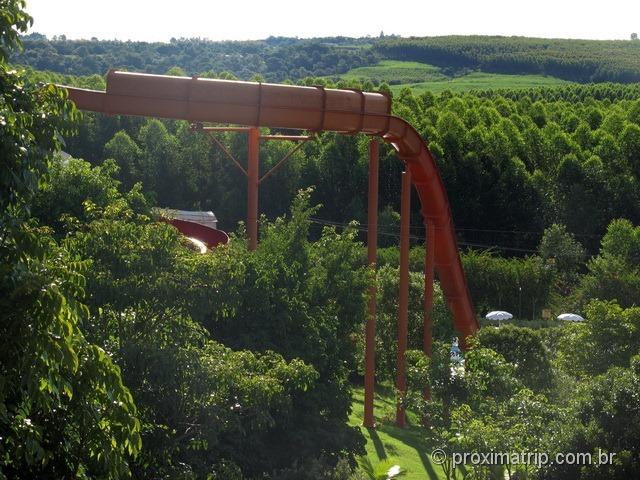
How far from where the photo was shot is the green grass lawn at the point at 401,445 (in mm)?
23359

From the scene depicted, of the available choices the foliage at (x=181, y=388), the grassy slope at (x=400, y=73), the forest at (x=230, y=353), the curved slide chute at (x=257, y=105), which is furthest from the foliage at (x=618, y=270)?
the grassy slope at (x=400, y=73)

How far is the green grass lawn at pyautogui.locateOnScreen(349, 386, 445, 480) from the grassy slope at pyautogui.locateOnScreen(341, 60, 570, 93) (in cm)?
12469

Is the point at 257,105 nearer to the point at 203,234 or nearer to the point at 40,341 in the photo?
the point at 203,234

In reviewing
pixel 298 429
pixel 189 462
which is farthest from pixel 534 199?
pixel 189 462

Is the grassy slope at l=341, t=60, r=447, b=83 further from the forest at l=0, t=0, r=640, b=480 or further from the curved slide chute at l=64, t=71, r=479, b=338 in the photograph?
the curved slide chute at l=64, t=71, r=479, b=338

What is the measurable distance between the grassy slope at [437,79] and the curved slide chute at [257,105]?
127 m

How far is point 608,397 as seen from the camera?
15508 millimetres

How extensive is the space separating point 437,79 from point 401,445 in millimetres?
157640

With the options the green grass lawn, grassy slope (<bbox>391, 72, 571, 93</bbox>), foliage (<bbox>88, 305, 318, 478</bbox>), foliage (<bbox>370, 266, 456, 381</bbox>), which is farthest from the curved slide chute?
grassy slope (<bbox>391, 72, 571, 93</bbox>)

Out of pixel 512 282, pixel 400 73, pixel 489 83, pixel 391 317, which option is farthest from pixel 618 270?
pixel 400 73

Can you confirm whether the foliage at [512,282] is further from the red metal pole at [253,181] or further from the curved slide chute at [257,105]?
the red metal pole at [253,181]

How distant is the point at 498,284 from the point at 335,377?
33643mm

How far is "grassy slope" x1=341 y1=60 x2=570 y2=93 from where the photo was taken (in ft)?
529

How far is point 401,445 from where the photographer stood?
2506 centimetres
